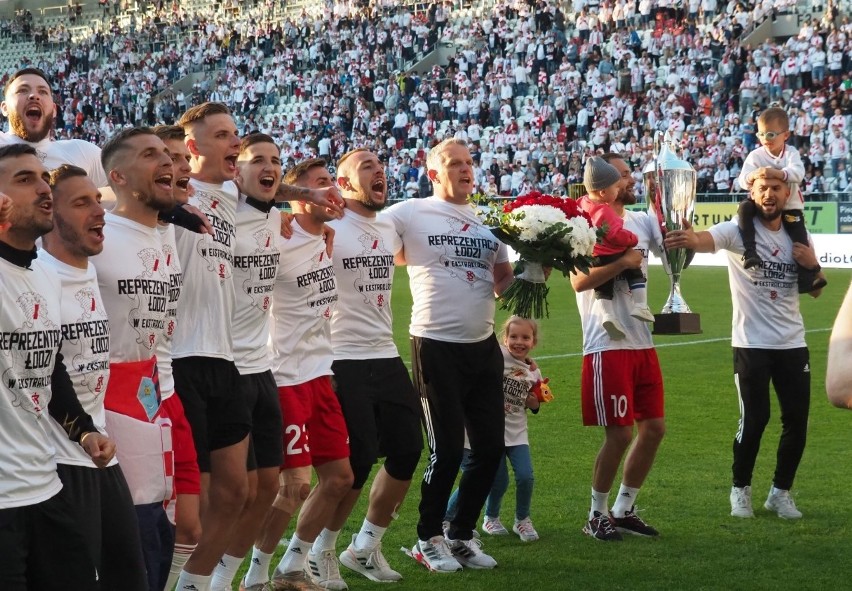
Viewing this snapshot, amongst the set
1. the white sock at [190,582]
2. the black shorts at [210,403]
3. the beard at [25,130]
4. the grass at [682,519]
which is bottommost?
the grass at [682,519]

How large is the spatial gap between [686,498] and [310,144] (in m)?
33.7

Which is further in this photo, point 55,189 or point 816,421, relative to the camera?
point 816,421

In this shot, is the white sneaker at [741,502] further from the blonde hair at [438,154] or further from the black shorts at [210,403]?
the black shorts at [210,403]

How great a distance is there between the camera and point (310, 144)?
41.1 m

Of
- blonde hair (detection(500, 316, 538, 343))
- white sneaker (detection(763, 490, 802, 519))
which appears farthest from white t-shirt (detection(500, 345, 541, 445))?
white sneaker (detection(763, 490, 802, 519))

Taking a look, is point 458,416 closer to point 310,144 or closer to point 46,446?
point 46,446

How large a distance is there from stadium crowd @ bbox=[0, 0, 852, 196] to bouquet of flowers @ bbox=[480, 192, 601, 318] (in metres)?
21.9

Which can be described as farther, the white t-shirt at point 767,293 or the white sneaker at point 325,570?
the white t-shirt at point 767,293

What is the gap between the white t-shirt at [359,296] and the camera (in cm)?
691

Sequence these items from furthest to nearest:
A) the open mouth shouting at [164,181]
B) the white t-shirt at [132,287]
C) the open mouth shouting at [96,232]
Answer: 1. the open mouth shouting at [164,181]
2. the white t-shirt at [132,287]
3. the open mouth shouting at [96,232]

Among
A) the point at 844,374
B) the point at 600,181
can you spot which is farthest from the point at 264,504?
the point at 844,374

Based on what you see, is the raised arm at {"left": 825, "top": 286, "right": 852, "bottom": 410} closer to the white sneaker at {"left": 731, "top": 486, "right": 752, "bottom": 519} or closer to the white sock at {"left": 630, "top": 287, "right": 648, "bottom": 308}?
the white sock at {"left": 630, "top": 287, "right": 648, "bottom": 308}

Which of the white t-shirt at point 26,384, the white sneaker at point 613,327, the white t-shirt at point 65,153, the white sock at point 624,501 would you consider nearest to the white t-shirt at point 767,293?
the white sneaker at point 613,327

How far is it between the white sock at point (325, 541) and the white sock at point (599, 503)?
170 cm
